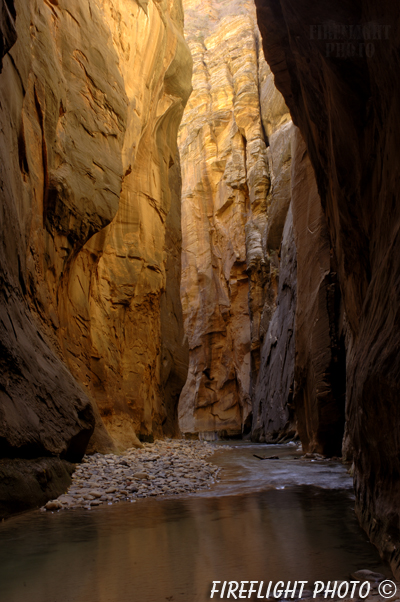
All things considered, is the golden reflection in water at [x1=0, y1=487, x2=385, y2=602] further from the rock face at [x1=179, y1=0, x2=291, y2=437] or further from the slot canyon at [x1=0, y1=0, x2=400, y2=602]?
the rock face at [x1=179, y1=0, x2=291, y2=437]

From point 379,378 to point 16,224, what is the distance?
5.86m

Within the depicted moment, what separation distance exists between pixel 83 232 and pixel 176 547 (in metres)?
9.25

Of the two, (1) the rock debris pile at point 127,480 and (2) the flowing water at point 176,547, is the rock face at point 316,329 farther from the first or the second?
(2) the flowing water at point 176,547

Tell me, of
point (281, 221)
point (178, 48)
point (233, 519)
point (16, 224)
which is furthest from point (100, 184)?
point (281, 221)

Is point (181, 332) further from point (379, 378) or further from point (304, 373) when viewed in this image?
point (379, 378)

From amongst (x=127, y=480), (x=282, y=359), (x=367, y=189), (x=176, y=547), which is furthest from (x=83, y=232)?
(x=282, y=359)

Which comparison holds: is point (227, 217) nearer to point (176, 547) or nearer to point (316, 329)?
point (316, 329)

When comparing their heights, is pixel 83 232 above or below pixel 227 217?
below

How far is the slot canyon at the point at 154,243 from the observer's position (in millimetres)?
4426

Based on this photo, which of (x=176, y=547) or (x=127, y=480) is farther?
(x=127, y=480)

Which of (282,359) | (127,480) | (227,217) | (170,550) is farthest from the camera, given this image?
(227,217)

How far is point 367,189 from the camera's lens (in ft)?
17.6

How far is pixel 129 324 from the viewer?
16531 mm

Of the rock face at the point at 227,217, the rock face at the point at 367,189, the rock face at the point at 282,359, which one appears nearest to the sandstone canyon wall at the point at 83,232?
the rock face at the point at 367,189
